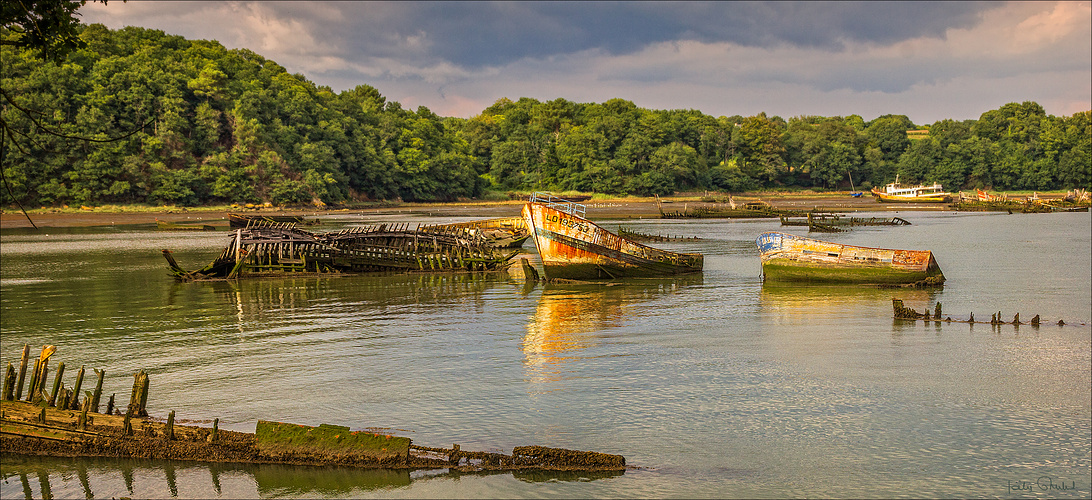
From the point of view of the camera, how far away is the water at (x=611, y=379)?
1234 cm

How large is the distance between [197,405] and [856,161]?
172071mm

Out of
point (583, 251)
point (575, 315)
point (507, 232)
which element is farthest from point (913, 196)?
point (575, 315)

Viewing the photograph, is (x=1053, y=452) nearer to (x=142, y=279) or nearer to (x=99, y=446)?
(x=99, y=446)

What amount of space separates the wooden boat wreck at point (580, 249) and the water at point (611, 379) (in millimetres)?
1107

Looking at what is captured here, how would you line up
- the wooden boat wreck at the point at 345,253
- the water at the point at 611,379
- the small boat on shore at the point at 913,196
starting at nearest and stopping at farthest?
the water at the point at 611,379 < the wooden boat wreck at the point at 345,253 < the small boat on shore at the point at 913,196

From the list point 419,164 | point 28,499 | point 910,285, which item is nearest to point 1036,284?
point 910,285

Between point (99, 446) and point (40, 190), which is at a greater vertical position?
point (40, 190)

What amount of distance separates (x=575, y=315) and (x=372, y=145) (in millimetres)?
127710

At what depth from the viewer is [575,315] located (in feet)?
90.3

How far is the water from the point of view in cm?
1234

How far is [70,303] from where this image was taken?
98.6ft

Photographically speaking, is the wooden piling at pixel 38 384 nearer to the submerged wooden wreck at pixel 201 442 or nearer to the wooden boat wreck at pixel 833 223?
the submerged wooden wreck at pixel 201 442

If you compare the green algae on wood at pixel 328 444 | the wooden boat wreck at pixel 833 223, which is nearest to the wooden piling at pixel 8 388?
the green algae on wood at pixel 328 444

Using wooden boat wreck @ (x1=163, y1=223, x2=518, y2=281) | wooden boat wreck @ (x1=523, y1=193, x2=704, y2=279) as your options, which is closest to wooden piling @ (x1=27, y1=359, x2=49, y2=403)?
wooden boat wreck @ (x1=523, y1=193, x2=704, y2=279)
